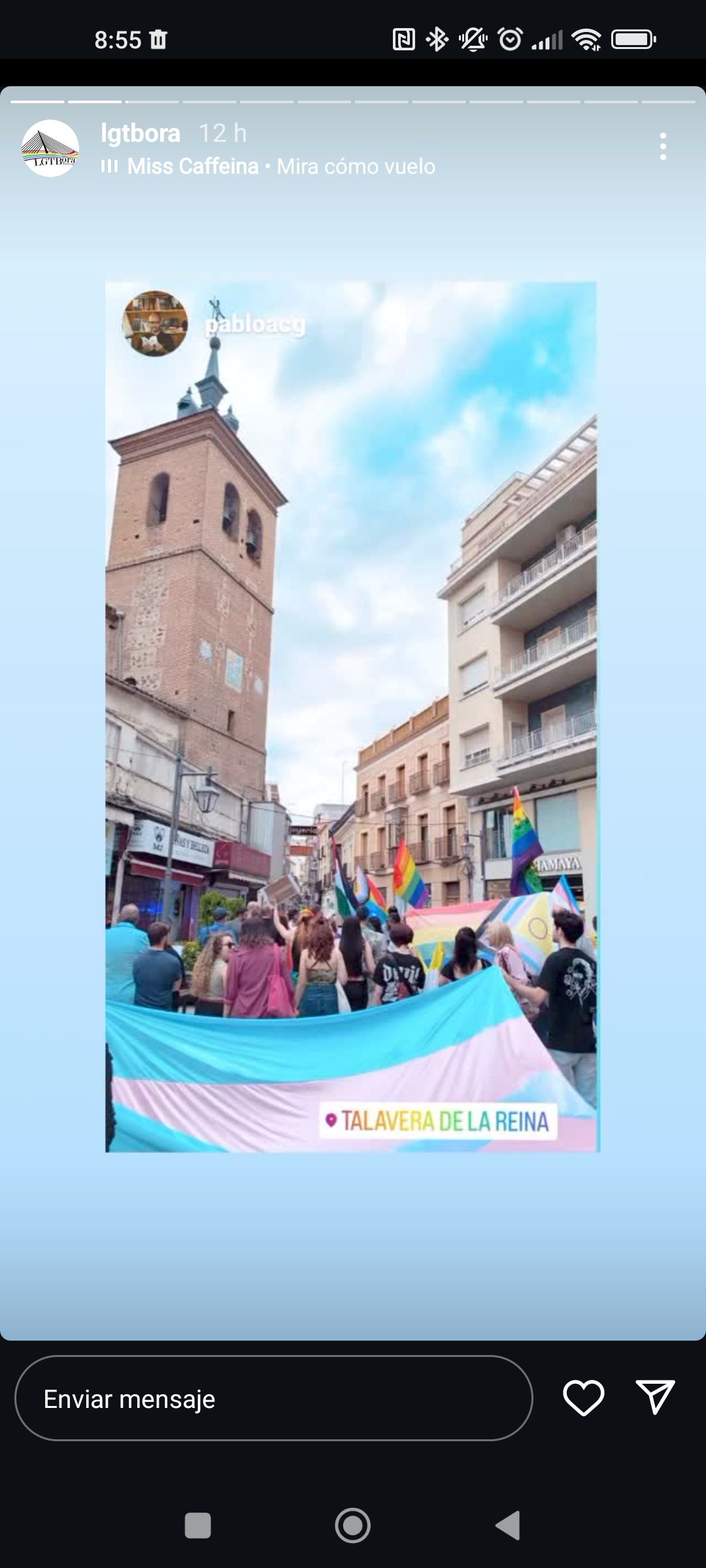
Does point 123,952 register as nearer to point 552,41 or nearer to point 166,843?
point 166,843

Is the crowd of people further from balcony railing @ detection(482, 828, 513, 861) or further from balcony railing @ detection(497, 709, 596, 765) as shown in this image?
balcony railing @ detection(497, 709, 596, 765)

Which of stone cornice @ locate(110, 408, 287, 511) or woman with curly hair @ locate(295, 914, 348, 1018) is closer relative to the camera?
stone cornice @ locate(110, 408, 287, 511)

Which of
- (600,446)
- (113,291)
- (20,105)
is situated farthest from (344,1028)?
(20,105)

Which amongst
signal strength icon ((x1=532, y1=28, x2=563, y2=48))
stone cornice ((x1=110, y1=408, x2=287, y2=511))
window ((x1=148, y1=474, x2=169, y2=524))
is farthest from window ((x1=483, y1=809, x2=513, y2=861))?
signal strength icon ((x1=532, y1=28, x2=563, y2=48))

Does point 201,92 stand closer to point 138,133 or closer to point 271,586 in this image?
point 138,133

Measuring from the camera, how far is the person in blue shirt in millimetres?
1512

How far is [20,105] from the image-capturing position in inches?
59.6

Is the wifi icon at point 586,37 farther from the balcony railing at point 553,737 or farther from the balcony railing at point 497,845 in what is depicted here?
the balcony railing at point 497,845

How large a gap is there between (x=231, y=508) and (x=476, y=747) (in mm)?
1065

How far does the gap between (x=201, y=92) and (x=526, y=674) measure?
1566 mm

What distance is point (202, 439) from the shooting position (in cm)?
182
